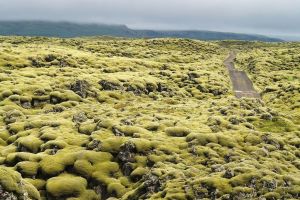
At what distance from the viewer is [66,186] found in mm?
38031

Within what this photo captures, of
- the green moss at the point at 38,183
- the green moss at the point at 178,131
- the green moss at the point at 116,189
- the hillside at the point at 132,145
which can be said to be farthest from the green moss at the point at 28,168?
the green moss at the point at 178,131

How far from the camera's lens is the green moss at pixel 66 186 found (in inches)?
1473

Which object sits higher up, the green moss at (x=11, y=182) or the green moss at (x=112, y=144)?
the green moss at (x=11, y=182)

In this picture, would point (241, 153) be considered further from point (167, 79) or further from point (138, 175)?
point (167, 79)

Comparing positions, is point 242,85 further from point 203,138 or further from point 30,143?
point 30,143

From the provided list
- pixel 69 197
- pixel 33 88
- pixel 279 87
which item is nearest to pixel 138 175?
pixel 69 197

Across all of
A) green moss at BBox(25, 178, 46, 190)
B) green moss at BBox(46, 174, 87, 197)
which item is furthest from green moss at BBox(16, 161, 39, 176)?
green moss at BBox(46, 174, 87, 197)

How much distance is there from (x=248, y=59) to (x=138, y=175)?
493ft

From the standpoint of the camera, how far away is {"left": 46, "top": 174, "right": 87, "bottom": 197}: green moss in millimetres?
37406

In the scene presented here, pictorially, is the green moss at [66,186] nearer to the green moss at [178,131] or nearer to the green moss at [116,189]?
the green moss at [116,189]

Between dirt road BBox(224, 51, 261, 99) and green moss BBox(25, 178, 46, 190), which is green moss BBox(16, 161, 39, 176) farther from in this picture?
dirt road BBox(224, 51, 261, 99)

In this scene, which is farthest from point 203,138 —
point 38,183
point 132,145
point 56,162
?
point 38,183

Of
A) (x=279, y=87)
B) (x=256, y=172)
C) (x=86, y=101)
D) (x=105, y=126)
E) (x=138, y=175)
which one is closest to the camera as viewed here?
(x=256, y=172)

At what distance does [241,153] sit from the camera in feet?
150
